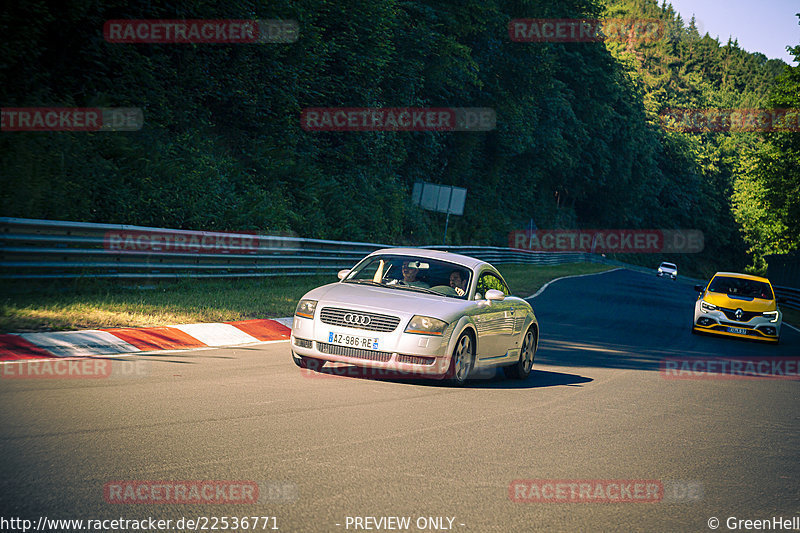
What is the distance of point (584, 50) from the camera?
72812 millimetres

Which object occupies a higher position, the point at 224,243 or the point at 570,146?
the point at 570,146

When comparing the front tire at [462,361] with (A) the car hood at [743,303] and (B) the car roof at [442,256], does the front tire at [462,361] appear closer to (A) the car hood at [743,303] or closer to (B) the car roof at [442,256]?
(B) the car roof at [442,256]

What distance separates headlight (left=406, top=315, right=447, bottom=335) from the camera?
31.5 ft

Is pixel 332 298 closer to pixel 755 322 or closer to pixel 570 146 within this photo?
pixel 755 322

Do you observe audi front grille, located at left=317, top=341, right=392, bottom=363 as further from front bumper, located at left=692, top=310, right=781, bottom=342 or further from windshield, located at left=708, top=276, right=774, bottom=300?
windshield, located at left=708, top=276, right=774, bottom=300

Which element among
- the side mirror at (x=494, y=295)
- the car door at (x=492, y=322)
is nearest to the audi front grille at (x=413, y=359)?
the car door at (x=492, y=322)

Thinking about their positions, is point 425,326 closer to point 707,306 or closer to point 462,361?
point 462,361

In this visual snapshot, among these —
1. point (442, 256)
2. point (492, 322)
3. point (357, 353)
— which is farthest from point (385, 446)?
point (442, 256)

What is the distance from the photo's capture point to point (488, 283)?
11.5m

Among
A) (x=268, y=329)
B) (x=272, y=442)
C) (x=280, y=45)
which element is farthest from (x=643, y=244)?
(x=272, y=442)

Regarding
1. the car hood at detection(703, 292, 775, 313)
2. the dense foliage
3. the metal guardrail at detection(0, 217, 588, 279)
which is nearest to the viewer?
the metal guardrail at detection(0, 217, 588, 279)

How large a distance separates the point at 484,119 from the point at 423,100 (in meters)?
8.55

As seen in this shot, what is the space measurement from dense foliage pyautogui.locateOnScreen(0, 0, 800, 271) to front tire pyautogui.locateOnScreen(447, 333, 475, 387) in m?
8.91

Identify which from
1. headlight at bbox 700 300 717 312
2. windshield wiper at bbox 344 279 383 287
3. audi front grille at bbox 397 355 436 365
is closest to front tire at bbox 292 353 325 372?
windshield wiper at bbox 344 279 383 287
